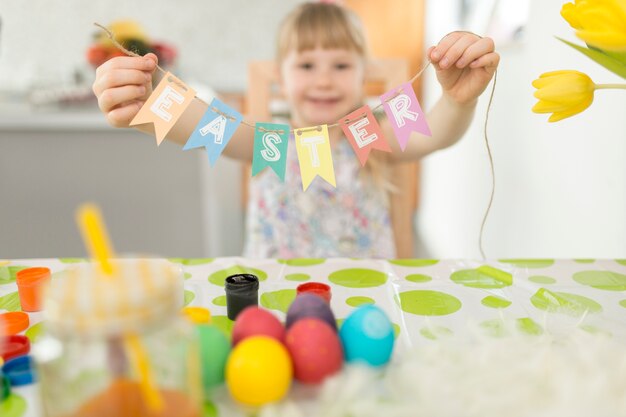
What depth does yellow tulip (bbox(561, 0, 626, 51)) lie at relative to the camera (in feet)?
1.62

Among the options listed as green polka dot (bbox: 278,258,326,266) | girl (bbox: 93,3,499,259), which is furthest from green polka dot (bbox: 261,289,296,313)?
girl (bbox: 93,3,499,259)

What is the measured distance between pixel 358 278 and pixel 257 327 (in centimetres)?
30

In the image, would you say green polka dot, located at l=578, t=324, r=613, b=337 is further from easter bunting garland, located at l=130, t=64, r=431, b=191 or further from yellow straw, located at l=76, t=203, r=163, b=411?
yellow straw, located at l=76, t=203, r=163, b=411

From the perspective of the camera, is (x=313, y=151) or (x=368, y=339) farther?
(x=313, y=151)

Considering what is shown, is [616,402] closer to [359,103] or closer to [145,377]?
[145,377]

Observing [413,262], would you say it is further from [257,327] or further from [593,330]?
[257,327]

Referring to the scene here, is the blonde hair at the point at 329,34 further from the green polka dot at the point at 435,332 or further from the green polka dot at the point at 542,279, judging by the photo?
the green polka dot at the point at 435,332

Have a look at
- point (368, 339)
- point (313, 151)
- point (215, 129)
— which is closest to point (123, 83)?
point (215, 129)

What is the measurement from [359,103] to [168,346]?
1.28 m

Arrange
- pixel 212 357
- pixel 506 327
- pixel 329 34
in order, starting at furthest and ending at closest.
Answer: pixel 329 34, pixel 506 327, pixel 212 357

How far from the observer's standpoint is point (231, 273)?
750 millimetres

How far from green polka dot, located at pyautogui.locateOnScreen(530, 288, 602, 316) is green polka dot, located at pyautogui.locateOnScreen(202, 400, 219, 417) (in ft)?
1.37

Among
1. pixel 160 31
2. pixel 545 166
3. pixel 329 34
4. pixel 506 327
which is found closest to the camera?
pixel 506 327

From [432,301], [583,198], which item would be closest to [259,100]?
[583,198]
